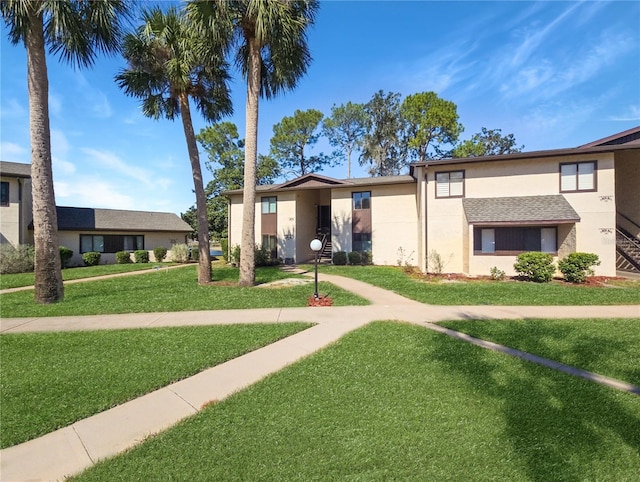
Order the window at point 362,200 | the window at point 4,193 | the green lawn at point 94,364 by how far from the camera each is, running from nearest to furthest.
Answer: the green lawn at point 94,364
the window at point 4,193
the window at point 362,200

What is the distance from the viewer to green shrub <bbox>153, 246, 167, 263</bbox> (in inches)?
962

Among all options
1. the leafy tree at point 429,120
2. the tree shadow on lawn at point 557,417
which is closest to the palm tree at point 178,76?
the tree shadow on lawn at point 557,417

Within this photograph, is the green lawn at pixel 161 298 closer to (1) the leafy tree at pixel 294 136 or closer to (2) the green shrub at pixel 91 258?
(2) the green shrub at pixel 91 258

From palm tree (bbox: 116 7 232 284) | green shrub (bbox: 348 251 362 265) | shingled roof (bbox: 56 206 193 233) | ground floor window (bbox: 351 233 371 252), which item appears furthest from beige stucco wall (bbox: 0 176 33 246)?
ground floor window (bbox: 351 233 371 252)

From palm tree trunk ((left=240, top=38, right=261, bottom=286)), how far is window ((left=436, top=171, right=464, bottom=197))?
9789 millimetres

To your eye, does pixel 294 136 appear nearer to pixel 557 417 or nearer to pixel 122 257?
pixel 122 257

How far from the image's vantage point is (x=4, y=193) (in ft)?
61.1

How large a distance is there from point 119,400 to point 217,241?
34626 millimetres

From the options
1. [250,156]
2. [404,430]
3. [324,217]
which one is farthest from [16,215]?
[404,430]

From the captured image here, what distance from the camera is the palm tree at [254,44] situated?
10328 millimetres

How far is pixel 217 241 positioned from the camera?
3684 cm

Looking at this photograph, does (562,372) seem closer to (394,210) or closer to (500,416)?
(500,416)

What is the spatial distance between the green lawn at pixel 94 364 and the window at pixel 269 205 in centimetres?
1637

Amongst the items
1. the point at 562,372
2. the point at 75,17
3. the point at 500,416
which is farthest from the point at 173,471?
the point at 75,17
